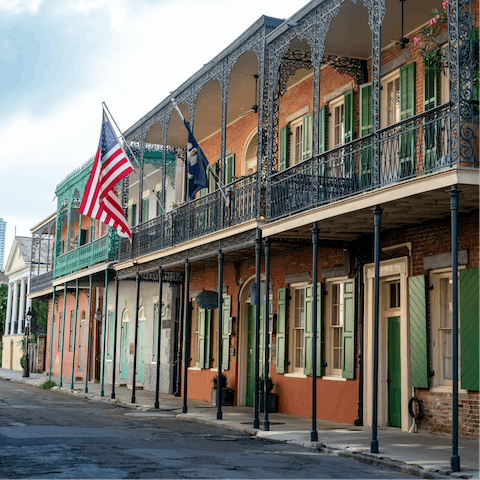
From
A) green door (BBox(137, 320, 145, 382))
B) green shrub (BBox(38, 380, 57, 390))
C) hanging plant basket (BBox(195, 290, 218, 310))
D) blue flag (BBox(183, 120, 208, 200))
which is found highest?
blue flag (BBox(183, 120, 208, 200))

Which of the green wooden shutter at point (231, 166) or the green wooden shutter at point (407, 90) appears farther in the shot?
the green wooden shutter at point (231, 166)

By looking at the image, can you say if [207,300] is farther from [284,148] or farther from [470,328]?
[470,328]

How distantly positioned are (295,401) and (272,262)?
309cm

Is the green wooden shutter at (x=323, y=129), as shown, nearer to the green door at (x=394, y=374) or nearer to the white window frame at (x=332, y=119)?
the white window frame at (x=332, y=119)

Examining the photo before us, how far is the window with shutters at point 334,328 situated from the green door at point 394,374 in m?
1.36

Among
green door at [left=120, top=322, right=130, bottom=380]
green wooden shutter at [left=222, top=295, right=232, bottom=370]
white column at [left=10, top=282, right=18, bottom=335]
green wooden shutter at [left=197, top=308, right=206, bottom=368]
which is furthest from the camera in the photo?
white column at [left=10, top=282, right=18, bottom=335]

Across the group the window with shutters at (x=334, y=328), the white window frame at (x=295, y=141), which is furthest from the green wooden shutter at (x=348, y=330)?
the white window frame at (x=295, y=141)

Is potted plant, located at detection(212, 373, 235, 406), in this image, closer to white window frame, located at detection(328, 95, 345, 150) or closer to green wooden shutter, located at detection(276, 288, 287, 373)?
green wooden shutter, located at detection(276, 288, 287, 373)

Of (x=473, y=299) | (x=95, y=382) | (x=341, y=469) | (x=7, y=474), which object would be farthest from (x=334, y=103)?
(x=95, y=382)

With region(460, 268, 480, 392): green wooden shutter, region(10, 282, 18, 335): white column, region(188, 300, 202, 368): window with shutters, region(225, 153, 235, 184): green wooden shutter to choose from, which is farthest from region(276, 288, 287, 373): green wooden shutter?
region(10, 282, 18, 335): white column

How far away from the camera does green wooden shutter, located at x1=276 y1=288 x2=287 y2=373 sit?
15.5 m

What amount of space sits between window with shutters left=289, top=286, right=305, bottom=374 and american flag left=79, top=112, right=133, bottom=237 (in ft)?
14.4

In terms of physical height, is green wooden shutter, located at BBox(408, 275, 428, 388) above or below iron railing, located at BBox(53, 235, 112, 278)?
below

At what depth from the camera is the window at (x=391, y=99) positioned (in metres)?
13.0
